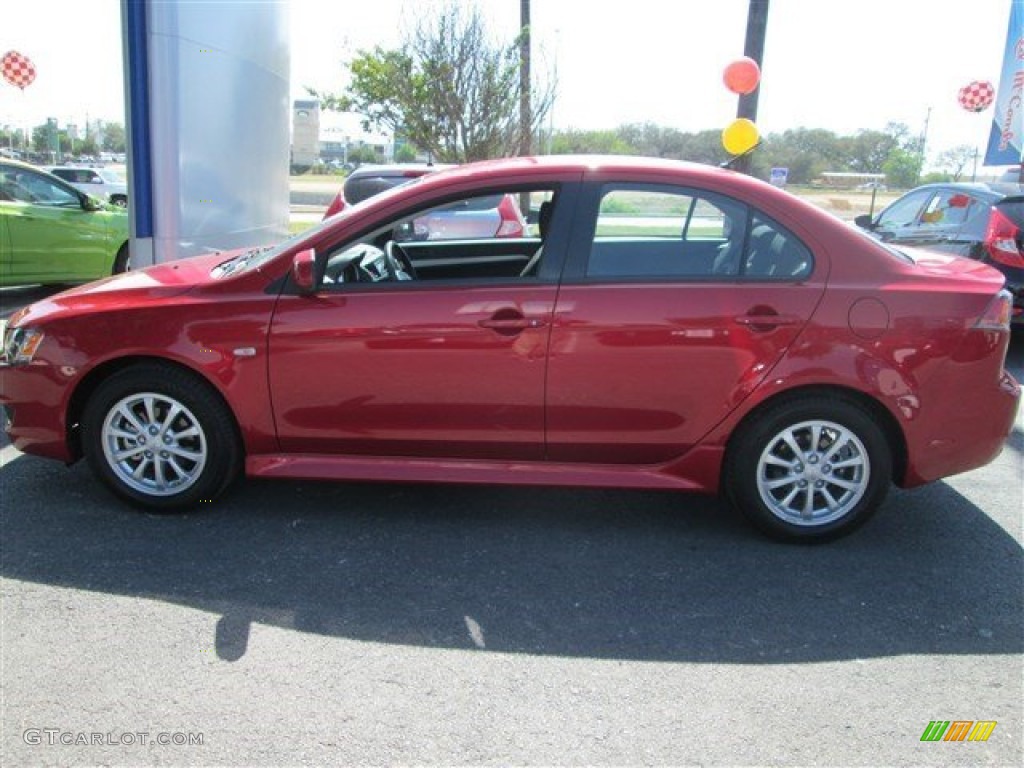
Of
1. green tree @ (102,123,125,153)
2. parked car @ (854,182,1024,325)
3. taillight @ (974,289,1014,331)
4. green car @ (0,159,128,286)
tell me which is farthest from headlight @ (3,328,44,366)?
green tree @ (102,123,125,153)

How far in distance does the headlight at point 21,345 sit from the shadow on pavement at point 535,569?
679mm

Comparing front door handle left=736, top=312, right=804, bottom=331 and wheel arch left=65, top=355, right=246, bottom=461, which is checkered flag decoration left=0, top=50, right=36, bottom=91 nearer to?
wheel arch left=65, top=355, right=246, bottom=461

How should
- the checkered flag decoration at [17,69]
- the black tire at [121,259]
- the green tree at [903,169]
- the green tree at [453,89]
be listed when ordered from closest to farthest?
1. the black tire at [121,259]
2. the green tree at [453,89]
3. the checkered flag decoration at [17,69]
4. the green tree at [903,169]

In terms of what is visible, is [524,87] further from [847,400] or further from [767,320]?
[847,400]

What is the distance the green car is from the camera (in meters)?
9.03

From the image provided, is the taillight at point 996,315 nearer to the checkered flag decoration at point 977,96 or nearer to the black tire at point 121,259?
the black tire at point 121,259

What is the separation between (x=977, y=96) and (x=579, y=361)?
16.1 metres

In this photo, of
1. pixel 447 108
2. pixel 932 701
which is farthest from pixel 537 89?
pixel 932 701

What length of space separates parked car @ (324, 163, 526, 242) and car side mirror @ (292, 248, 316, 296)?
3.40 feet

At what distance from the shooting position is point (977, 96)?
1644 cm

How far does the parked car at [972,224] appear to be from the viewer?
25.1ft

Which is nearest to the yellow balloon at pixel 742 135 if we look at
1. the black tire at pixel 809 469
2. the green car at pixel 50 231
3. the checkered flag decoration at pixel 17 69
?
the black tire at pixel 809 469

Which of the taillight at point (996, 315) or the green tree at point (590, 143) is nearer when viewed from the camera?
the taillight at point (996, 315)

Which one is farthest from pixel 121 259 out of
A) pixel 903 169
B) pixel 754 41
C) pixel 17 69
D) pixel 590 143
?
pixel 903 169
